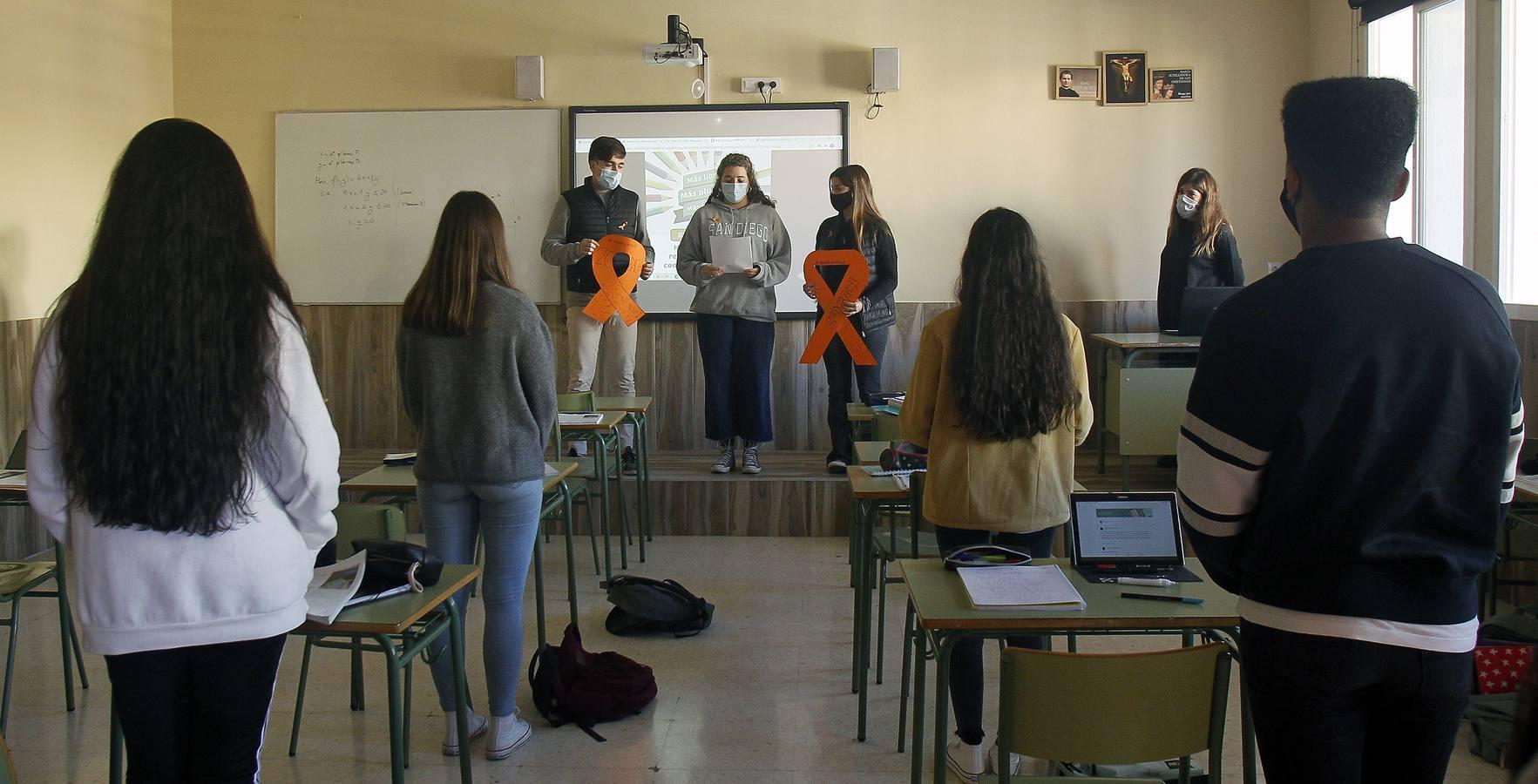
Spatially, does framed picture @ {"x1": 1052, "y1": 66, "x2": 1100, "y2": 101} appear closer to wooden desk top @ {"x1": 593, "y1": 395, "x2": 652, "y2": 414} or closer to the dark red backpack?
wooden desk top @ {"x1": 593, "y1": 395, "x2": 652, "y2": 414}

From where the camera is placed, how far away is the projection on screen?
6.68 metres

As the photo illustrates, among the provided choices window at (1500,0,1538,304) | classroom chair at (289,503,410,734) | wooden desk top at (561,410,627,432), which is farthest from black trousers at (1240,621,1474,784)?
window at (1500,0,1538,304)

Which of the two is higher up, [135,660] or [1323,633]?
[1323,633]

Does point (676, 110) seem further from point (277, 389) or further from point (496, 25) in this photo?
point (277, 389)

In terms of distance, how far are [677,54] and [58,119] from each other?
10.9 feet

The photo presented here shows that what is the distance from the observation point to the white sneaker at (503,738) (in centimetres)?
298

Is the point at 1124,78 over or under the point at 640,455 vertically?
over

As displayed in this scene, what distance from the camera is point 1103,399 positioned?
20.3ft

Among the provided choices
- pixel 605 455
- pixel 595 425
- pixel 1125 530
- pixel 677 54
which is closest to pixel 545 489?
pixel 595 425

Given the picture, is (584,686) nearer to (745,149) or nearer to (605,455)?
(605,455)

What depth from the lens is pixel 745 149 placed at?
671cm

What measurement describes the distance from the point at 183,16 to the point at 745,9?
141 inches

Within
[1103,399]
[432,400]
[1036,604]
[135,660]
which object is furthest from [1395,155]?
[1103,399]

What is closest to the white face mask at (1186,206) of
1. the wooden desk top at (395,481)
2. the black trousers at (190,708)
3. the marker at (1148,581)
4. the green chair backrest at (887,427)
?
the green chair backrest at (887,427)
